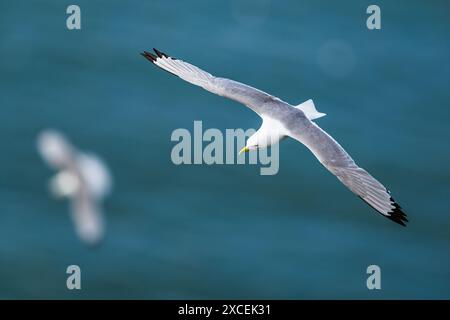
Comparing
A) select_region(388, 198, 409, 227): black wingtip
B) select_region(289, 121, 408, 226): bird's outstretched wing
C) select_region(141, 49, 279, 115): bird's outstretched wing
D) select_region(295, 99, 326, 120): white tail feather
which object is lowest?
select_region(388, 198, 409, 227): black wingtip

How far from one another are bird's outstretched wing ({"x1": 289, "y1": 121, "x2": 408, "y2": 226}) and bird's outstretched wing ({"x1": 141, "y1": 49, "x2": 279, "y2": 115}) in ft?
1.95

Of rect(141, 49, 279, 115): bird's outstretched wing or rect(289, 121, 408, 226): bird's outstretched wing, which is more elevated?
rect(141, 49, 279, 115): bird's outstretched wing

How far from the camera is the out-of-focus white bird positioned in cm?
1376

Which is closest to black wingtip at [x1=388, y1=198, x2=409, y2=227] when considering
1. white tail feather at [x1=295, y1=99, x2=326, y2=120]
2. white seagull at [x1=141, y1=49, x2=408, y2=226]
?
white seagull at [x1=141, y1=49, x2=408, y2=226]

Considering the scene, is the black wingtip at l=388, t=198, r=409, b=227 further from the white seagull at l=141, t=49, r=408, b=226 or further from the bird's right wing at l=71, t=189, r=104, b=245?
the bird's right wing at l=71, t=189, r=104, b=245

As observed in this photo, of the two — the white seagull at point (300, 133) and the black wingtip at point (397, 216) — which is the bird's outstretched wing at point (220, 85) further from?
the black wingtip at point (397, 216)

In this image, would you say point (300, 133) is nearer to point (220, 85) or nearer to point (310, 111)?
point (310, 111)

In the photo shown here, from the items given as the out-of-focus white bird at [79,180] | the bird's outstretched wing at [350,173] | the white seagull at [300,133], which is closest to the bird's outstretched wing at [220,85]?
the white seagull at [300,133]

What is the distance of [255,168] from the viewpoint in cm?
1544

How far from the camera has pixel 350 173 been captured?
11.4 m

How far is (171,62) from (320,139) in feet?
6.49

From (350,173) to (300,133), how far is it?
0.69 m

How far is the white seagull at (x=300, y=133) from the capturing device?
11.2m

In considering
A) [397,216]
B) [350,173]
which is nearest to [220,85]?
[350,173]
